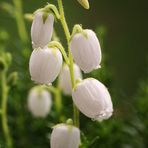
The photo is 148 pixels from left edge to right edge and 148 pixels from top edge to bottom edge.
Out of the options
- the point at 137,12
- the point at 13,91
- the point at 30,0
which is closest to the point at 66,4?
the point at 30,0

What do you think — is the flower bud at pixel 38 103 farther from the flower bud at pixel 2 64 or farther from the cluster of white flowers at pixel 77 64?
the cluster of white flowers at pixel 77 64

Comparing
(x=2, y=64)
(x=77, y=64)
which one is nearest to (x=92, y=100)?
(x=77, y=64)

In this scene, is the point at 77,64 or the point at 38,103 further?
the point at 38,103

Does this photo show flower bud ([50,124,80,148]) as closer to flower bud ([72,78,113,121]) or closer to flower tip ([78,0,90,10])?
flower bud ([72,78,113,121])

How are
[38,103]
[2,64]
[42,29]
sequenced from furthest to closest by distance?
[38,103], [2,64], [42,29]

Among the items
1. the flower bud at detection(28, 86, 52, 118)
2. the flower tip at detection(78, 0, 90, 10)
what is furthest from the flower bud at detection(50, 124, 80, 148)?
the flower bud at detection(28, 86, 52, 118)

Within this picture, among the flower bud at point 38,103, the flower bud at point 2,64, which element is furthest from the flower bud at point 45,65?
the flower bud at point 38,103

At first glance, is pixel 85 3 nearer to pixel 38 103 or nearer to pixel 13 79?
pixel 13 79

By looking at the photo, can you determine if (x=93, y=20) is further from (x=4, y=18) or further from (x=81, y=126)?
(x=81, y=126)
